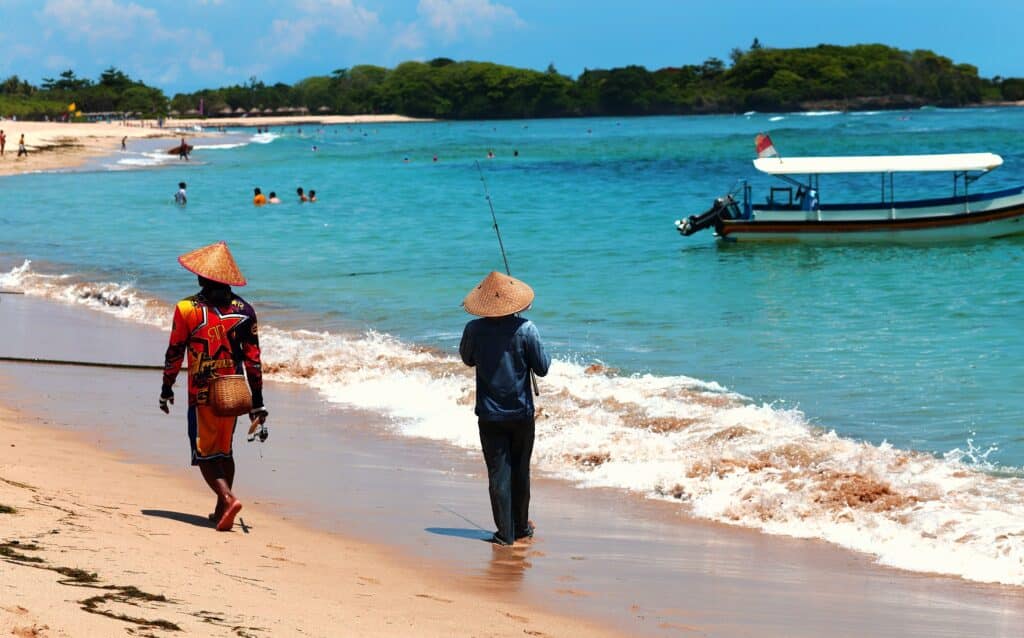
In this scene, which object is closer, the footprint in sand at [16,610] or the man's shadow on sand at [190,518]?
the footprint in sand at [16,610]

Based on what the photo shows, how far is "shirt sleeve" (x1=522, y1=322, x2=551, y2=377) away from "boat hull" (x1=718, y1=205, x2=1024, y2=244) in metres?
22.9

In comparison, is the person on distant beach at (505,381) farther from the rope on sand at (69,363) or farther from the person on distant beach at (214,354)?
the rope on sand at (69,363)

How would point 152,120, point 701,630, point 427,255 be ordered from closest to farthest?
point 701,630, point 427,255, point 152,120

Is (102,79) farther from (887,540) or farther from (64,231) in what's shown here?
(887,540)

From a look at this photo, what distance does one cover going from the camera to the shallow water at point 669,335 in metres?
8.67

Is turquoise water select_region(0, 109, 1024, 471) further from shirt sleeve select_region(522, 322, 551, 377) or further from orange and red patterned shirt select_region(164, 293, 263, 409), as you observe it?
orange and red patterned shirt select_region(164, 293, 263, 409)

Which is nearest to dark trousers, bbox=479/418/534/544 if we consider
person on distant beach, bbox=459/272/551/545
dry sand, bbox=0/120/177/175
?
person on distant beach, bbox=459/272/551/545

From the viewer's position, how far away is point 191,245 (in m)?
29.5

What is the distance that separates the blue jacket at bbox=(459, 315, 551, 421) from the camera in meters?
7.00

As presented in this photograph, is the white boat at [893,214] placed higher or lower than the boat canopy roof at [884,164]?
lower

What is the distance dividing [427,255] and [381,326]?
34.2 ft

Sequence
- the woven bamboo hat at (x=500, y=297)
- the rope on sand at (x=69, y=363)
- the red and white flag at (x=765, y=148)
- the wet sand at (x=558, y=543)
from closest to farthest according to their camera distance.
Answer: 1. the wet sand at (x=558, y=543)
2. the woven bamboo hat at (x=500, y=297)
3. the rope on sand at (x=69, y=363)
4. the red and white flag at (x=765, y=148)

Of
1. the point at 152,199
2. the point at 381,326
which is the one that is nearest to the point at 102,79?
the point at 152,199

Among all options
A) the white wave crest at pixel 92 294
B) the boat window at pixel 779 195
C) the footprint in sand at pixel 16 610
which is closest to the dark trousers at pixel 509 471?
the footprint in sand at pixel 16 610
